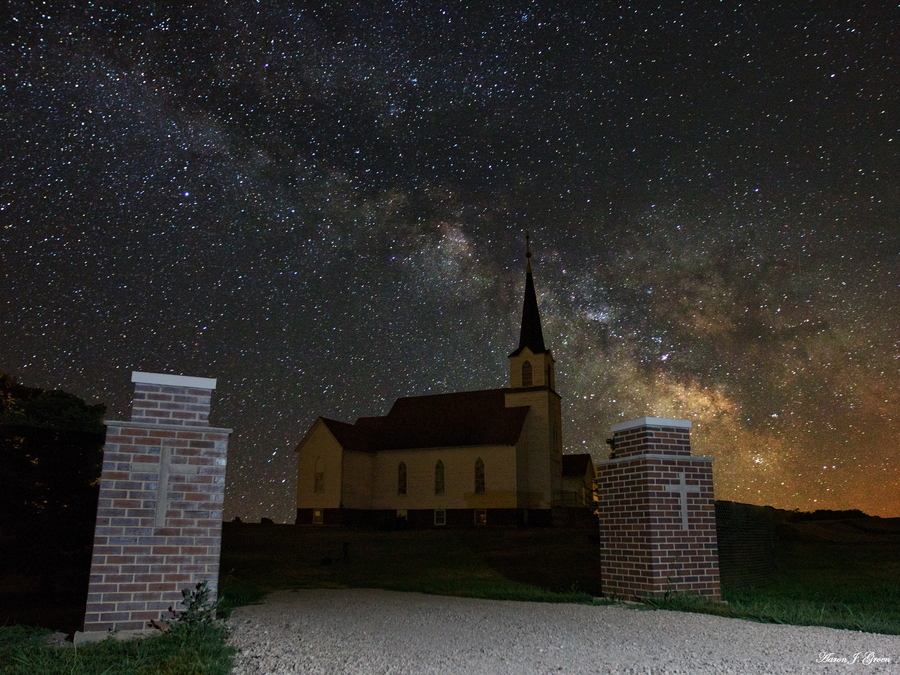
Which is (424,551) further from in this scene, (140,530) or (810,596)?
(140,530)

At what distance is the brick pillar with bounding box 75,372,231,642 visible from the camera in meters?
7.83

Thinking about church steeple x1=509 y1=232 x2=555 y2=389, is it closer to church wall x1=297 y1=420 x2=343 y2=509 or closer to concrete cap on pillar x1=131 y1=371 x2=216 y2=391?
church wall x1=297 y1=420 x2=343 y2=509

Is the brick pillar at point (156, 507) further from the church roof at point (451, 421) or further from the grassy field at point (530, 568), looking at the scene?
the church roof at point (451, 421)

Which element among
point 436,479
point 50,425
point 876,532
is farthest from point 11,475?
point 876,532

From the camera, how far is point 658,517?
9875mm

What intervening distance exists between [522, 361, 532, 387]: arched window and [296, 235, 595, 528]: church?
0.24 feet

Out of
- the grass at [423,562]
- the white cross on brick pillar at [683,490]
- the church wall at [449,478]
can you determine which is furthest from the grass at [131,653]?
the church wall at [449,478]

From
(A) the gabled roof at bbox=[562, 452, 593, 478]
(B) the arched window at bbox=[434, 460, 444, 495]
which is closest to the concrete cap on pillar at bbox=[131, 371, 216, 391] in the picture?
(B) the arched window at bbox=[434, 460, 444, 495]

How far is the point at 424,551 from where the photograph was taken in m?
26.8

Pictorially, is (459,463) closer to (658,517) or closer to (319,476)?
(319,476)

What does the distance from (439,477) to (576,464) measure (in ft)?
37.6

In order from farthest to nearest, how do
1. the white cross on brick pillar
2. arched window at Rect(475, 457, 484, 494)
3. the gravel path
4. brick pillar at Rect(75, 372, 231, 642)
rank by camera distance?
arched window at Rect(475, 457, 484, 494)
the white cross on brick pillar
brick pillar at Rect(75, 372, 231, 642)
the gravel path

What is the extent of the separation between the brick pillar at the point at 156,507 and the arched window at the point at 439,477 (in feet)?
125

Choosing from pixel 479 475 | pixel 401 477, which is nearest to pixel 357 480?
pixel 401 477
